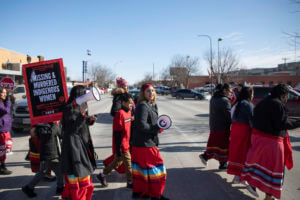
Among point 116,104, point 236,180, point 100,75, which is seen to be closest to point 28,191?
point 116,104

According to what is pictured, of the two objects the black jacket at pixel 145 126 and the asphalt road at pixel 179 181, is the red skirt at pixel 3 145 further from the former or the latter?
the black jacket at pixel 145 126

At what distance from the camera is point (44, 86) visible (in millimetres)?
3828

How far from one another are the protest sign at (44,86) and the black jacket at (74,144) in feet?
3.14

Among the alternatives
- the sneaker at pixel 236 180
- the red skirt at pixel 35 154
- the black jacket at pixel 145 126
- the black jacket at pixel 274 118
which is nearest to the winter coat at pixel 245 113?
the black jacket at pixel 274 118

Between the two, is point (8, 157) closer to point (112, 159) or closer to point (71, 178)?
point (112, 159)

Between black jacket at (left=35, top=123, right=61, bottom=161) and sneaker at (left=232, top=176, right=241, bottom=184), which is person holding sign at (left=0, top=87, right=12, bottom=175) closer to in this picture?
black jacket at (left=35, top=123, right=61, bottom=161)

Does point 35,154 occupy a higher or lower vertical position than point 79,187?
higher

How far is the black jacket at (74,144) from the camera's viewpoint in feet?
9.53

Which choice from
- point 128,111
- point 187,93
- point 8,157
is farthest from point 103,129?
point 187,93

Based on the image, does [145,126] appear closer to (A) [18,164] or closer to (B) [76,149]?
(B) [76,149]

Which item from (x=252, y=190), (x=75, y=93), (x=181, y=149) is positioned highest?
(x=75, y=93)

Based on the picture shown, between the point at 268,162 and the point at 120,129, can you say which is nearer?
the point at 268,162

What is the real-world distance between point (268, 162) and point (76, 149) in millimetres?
2734

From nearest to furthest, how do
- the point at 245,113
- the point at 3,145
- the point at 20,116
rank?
the point at 245,113 < the point at 3,145 < the point at 20,116
